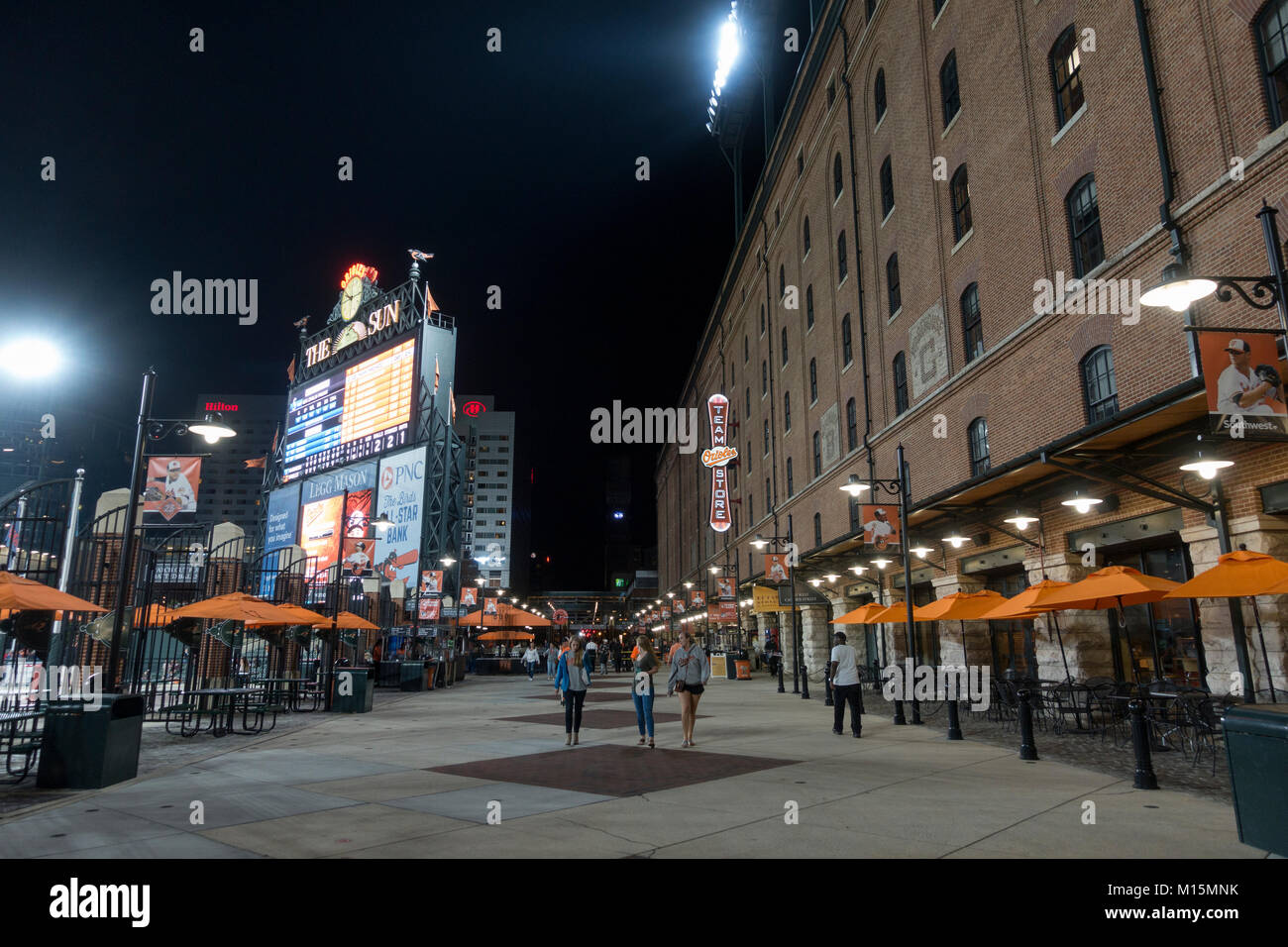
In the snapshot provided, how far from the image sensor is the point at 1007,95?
19.5m

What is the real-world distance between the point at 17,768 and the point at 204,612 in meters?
4.91

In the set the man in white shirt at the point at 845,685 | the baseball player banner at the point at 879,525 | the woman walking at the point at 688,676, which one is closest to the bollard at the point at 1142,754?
the man in white shirt at the point at 845,685

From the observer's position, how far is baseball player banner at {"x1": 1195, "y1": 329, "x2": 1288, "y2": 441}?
26.6ft

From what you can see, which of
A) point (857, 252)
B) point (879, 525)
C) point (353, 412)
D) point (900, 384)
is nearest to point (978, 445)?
point (879, 525)

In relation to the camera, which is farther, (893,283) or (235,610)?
(893,283)

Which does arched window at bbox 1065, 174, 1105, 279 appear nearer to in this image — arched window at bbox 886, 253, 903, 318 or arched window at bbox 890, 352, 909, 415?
arched window at bbox 890, 352, 909, 415

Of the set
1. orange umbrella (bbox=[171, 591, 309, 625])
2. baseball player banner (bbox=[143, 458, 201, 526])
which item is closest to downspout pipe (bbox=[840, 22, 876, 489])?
orange umbrella (bbox=[171, 591, 309, 625])

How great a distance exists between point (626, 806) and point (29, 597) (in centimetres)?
835

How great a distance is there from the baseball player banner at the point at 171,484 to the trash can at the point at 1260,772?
63.6ft

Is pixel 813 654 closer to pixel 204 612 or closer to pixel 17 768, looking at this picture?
pixel 204 612

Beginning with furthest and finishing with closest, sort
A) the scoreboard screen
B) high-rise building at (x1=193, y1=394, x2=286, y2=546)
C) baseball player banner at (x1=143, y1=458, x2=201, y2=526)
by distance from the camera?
high-rise building at (x1=193, y1=394, x2=286, y2=546), the scoreboard screen, baseball player banner at (x1=143, y1=458, x2=201, y2=526)

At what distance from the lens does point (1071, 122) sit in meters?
17.0

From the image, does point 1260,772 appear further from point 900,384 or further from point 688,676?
point 900,384

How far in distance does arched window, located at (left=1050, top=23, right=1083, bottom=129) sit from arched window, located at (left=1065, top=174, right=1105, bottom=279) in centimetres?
172
